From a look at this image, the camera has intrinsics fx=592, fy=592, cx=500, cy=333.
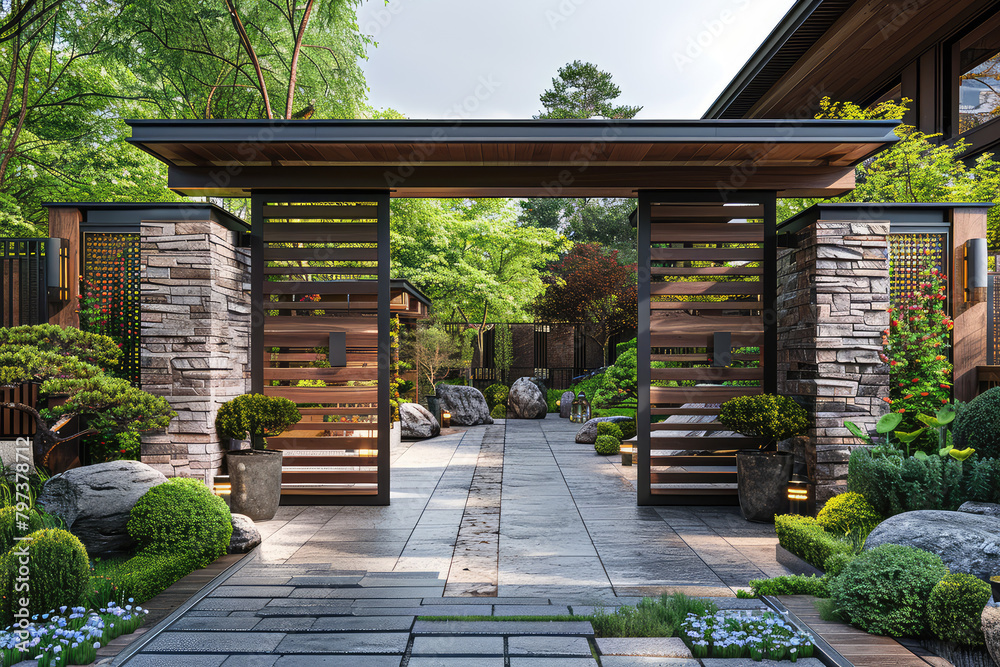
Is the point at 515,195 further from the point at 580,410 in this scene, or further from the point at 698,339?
the point at 580,410

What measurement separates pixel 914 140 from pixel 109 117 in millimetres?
16022

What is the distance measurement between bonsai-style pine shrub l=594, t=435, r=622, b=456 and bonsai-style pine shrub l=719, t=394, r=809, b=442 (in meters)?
4.24

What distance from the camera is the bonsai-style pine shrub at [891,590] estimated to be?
2.97 meters

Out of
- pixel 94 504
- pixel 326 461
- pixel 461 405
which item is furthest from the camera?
pixel 461 405

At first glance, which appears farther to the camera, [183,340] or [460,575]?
[183,340]

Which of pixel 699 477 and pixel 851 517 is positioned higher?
pixel 851 517

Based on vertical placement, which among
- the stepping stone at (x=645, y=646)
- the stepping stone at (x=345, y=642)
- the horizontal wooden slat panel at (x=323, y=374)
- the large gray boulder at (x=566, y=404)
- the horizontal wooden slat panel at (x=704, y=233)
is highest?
the horizontal wooden slat panel at (x=704, y=233)

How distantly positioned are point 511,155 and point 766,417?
3344mm

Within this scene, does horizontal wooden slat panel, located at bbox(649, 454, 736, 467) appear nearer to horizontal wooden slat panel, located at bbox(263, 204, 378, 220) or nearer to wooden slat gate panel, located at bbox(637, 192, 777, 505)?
wooden slat gate panel, located at bbox(637, 192, 777, 505)

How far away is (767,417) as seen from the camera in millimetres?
5340

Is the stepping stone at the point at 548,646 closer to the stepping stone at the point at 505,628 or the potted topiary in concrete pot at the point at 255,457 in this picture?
the stepping stone at the point at 505,628

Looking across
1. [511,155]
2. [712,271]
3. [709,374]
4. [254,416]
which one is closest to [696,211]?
[712,271]

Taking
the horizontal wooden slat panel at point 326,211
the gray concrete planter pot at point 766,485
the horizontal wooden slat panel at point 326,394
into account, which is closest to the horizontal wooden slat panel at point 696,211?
the gray concrete planter pot at point 766,485

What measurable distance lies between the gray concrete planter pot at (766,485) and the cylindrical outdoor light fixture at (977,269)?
234 cm
